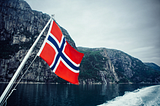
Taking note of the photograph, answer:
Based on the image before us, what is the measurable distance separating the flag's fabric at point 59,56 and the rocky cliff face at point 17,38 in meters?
123

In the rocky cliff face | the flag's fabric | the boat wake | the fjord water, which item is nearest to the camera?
the flag's fabric

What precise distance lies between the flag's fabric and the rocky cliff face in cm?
12344

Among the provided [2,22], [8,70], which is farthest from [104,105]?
[2,22]

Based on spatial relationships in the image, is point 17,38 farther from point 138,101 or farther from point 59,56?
point 59,56

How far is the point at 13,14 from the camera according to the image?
146m

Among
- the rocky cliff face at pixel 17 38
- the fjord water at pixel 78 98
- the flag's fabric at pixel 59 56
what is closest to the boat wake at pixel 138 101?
the fjord water at pixel 78 98

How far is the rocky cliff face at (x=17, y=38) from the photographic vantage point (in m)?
114

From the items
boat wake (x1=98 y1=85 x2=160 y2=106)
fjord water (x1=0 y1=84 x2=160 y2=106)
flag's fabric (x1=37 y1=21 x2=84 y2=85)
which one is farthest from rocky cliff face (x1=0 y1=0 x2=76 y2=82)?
flag's fabric (x1=37 y1=21 x2=84 y2=85)

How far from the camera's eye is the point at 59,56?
23.8ft

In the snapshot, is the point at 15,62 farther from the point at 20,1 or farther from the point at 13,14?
the point at 20,1

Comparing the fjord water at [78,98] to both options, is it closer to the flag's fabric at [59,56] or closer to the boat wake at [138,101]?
the boat wake at [138,101]

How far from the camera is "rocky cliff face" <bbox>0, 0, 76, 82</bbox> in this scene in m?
114

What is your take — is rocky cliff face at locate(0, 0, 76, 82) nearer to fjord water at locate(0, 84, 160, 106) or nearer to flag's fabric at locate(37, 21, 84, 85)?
fjord water at locate(0, 84, 160, 106)

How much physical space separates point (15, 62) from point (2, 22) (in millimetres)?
68213
